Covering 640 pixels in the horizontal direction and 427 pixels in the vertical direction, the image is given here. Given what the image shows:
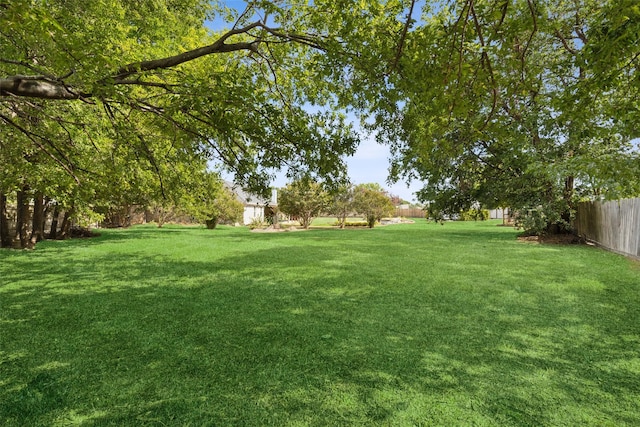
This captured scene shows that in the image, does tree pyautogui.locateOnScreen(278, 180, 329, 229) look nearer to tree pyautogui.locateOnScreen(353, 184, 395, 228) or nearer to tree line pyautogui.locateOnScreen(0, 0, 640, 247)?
tree pyautogui.locateOnScreen(353, 184, 395, 228)

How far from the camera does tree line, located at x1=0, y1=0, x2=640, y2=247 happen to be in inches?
157

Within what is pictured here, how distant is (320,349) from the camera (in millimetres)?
4156

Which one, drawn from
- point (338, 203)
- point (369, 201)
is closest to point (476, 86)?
point (338, 203)

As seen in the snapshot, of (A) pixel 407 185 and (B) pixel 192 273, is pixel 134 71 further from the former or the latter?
(A) pixel 407 185

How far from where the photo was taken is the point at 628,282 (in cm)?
770

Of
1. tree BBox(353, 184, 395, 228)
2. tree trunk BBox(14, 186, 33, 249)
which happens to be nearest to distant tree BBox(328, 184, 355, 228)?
tree BBox(353, 184, 395, 228)

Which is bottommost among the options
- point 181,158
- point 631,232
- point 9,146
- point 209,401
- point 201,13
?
point 209,401

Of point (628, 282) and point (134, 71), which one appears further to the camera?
point (628, 282)

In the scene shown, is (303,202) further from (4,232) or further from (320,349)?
(320,349)

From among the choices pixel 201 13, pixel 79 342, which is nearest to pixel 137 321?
pixel 79 342

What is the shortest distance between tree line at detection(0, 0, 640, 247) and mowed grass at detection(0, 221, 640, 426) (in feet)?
7.33

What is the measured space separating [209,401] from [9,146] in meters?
8.10

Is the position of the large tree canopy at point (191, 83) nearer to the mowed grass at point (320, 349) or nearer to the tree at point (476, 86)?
the tree at point (476, 86)

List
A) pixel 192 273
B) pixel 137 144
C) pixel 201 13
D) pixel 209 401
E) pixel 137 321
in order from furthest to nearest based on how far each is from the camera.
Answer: pixel 201 13 → pixel 192 273 → pixel 137 144 → pixel 137 321 → pixel 209 401
